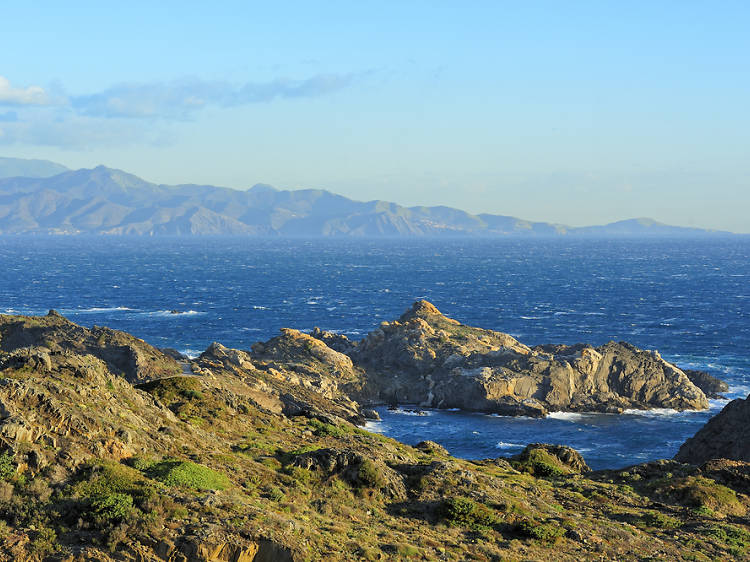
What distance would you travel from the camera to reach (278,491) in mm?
27500

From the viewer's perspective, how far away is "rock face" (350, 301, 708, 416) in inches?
3728

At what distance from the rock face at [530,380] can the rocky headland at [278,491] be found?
42.6m

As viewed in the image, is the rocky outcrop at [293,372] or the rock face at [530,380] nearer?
the rocky outcrop at [293,372]

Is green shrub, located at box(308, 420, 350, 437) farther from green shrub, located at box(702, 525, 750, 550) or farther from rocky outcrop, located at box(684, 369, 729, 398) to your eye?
rocky outcrop, located at box(684, 369, 729, 398)

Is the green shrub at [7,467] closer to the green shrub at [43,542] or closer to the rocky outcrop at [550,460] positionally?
the green shrub at [43,542]

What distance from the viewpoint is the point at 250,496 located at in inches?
1043

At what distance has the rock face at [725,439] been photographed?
2024 inches

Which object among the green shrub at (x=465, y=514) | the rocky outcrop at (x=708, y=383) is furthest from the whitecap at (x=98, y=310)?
the green shrub at (x=465, y=514)

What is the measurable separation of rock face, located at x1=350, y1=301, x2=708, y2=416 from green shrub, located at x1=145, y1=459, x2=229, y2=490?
7103 centimetres

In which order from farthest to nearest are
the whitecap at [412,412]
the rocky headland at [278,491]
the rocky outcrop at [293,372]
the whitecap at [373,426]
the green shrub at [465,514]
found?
1. the whitecap at [412,412]
2. the whitecap at [373,426]
3. the rocky outcrop at [293,372]
4. the green shrub at [465,514]
5. the rocky headland at [278,491]

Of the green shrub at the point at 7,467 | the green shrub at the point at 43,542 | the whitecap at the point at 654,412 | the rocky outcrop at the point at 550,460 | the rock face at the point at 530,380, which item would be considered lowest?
the whitecap at the point at 654,412

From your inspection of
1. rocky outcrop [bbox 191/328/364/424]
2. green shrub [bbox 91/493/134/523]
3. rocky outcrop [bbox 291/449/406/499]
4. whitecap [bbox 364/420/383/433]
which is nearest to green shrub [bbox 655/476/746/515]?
rocky outcrop [bbox 291/449/406/499]

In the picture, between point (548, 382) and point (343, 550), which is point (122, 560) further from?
point (548, 382)

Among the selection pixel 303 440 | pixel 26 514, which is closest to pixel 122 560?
pixel 26 514
